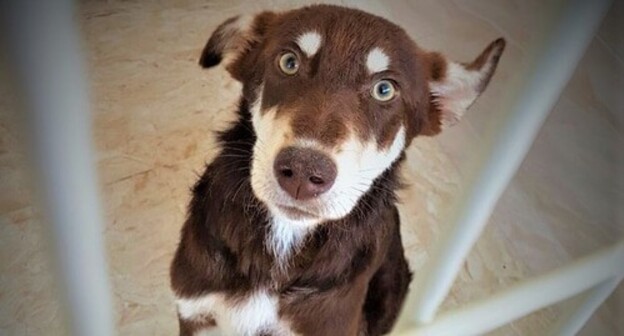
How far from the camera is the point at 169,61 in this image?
42.2 inches

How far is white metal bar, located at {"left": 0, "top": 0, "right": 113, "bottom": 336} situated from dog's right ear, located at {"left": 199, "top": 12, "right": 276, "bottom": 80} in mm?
336

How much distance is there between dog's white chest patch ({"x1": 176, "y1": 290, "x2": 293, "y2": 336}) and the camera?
2.36ft

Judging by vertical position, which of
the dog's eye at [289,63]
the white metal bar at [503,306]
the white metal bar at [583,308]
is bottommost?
the white metal bar at [583,308]

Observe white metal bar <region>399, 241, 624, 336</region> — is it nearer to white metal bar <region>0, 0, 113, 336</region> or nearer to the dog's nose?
the dog's nose

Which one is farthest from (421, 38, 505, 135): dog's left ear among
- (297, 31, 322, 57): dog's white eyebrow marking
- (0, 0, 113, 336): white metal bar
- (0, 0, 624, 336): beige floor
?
(0, 0, 113, 336): white metal bar

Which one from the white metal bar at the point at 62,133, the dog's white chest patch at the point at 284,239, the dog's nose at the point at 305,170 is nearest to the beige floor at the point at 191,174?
the dog's white chest patch at the point at 284,239

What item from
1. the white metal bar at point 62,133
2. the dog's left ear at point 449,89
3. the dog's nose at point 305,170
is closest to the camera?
the white metal bar at point 62,133

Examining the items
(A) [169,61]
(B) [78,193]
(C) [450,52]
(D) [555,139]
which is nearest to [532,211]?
(D) [555,139]

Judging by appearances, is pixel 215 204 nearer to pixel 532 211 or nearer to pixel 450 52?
pixel 450 52

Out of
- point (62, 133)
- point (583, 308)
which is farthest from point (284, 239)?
point (62, 133)

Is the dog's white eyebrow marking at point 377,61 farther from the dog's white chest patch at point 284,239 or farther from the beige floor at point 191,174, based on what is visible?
the beige floor at point 191,174

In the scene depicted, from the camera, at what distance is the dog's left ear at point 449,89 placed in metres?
0.64

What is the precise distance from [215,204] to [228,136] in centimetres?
7

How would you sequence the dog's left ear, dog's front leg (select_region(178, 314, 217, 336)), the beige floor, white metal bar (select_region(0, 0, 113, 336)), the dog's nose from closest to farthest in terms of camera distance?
white metal bar (select_region(0, 0, 113, 336)) < the dog's nose < the dog's left ear < dog's front leg (select_region(178, 314, 217, 336)) < the beige floor
